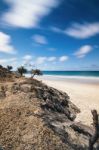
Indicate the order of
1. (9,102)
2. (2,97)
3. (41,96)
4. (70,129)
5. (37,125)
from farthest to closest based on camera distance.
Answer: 1. (41,96)
2. (2,97)
3. (9,102)
4. (70,129)
5. (37,125)

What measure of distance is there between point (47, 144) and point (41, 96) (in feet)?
18.7

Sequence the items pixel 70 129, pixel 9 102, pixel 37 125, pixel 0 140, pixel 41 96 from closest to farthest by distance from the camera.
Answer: pixel 0 140
pixel 37 125
pixel 70 129
pixel 9 102
pixel 41 96

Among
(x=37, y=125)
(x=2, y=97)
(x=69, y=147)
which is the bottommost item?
(x=69, y=147)

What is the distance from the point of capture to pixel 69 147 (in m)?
8.56

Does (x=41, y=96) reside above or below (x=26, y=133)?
above

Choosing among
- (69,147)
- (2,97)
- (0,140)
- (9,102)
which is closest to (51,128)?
(69,147)

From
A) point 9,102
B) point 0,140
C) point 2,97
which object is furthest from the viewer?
point 2,97

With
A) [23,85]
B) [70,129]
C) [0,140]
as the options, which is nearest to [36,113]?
[70,129]

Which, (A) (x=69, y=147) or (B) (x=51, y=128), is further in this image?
(B) (x=51, y=128)

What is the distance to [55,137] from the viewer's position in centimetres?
887

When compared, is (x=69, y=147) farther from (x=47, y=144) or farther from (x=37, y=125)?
(x=37, y=125)

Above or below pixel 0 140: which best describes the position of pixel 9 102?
above

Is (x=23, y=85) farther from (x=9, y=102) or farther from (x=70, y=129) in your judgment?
(x=70, y=129)

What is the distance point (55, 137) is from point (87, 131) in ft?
8.24
